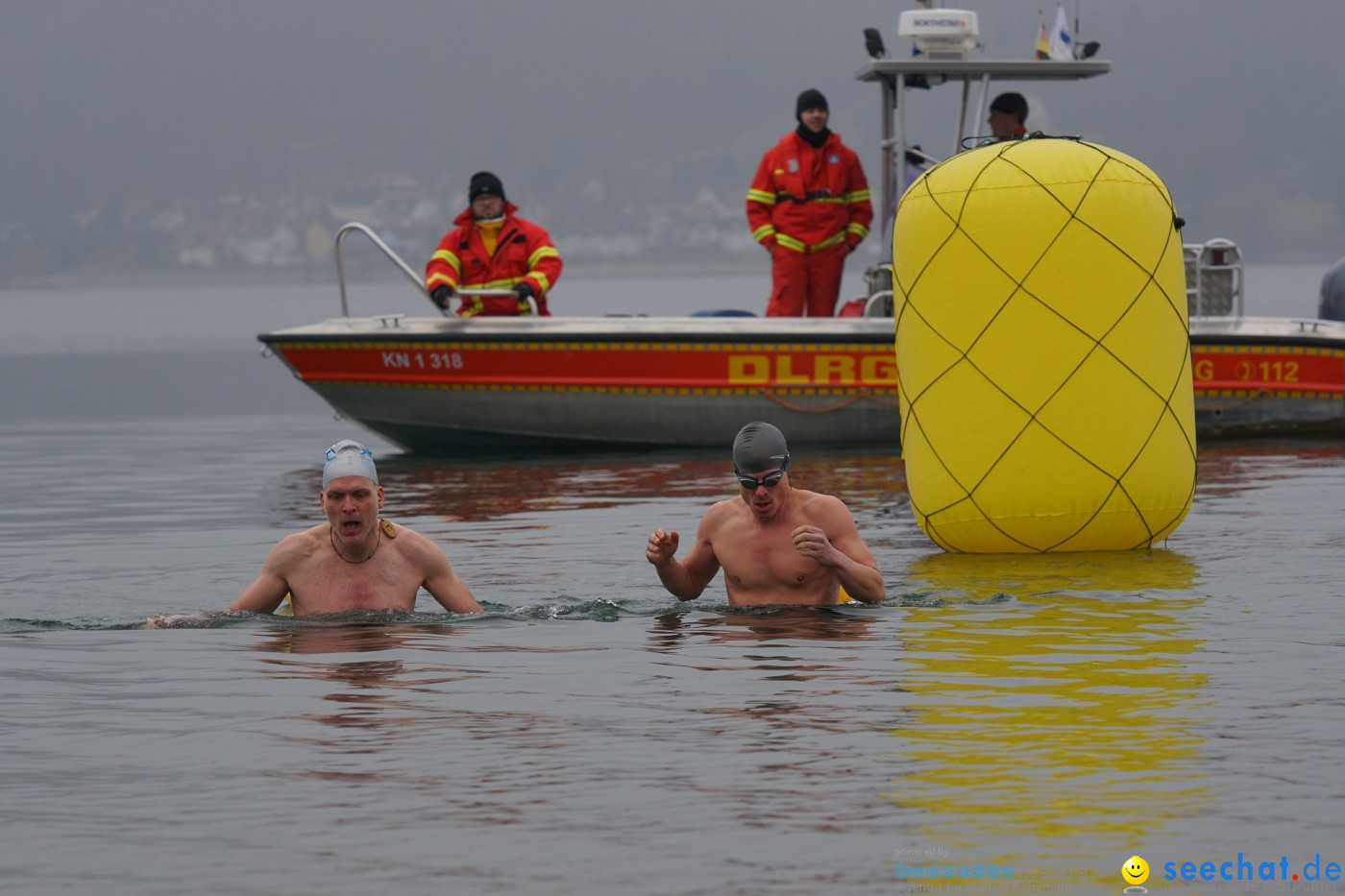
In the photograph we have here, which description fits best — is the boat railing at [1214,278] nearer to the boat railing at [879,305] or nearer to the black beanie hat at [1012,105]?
the black beanie hat at [1012,105]

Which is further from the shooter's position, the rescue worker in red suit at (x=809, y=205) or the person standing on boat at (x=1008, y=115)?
the rescue worker in red suit at (x=809, y=205)

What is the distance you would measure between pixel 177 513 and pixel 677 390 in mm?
4200

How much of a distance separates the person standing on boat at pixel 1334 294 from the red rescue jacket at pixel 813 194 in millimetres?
4640

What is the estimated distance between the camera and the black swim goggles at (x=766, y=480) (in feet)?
27.8

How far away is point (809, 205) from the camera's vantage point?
51.9 ft

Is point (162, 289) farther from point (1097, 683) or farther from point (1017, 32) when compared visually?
point (1097, 683)

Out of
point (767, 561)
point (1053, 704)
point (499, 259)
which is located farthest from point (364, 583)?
point (499, 259)

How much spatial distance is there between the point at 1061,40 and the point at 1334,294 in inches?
145

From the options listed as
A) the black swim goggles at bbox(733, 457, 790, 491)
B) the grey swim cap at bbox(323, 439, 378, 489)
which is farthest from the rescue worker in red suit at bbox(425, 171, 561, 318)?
the grey swim cap at bbox(323, 439, 378, 489)

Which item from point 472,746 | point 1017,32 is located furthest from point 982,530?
point 1017,32

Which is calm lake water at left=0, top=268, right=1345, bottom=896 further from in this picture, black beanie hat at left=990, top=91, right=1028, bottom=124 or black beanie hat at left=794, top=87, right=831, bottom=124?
black beanie hat at left=794, top=87, right=831, bottom=124

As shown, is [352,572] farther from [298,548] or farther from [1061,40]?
[1061,40]

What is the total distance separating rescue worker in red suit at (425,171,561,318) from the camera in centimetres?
1576

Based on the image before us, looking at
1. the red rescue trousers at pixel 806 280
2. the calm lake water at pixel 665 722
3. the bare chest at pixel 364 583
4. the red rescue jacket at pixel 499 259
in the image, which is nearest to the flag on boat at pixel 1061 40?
the red rescue trousers at pixel 806 280
